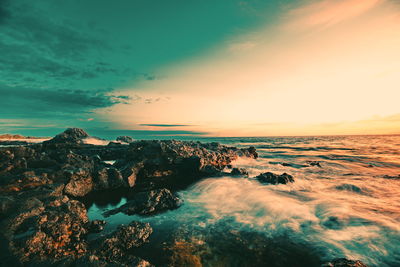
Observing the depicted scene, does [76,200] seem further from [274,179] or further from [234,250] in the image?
[274,179]

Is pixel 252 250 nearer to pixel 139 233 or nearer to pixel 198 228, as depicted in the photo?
pixel 198 228

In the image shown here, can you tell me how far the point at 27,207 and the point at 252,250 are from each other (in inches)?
270

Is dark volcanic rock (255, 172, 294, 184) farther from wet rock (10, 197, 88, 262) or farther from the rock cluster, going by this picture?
wet rock (10, 197, 88, 262)

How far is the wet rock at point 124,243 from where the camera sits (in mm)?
4500

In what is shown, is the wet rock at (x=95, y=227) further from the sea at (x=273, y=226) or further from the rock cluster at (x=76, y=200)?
the sea at (x=273, y=226)

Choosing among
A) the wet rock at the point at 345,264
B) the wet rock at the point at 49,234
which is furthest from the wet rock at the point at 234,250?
the wet rock at the point at 49,234

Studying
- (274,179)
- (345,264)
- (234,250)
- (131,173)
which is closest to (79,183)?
(131,173)

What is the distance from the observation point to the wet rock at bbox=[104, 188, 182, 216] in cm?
770

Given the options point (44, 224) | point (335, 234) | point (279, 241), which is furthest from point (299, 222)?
point (44, 224)

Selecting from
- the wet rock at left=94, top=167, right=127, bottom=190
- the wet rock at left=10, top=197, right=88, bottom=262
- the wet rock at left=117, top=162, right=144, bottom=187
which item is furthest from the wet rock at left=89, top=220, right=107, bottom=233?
the wet rock at left=117, top=162, right=144, bottom=187

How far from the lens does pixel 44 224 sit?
190 inches

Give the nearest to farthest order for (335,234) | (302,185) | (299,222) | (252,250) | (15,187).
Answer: (252,250) < (335,234) < (299,222) < (15,187) < (302,185)

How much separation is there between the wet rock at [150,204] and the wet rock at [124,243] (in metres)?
1.84

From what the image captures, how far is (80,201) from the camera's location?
8.92 m
